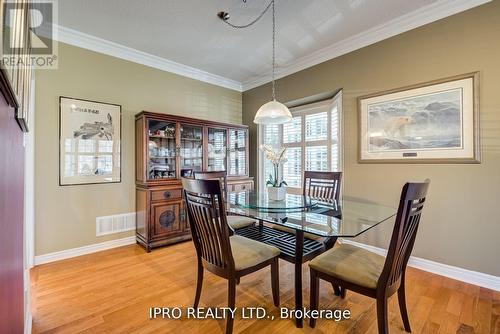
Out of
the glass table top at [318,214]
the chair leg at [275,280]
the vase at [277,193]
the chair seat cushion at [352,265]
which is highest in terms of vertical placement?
the vase at [277,193]

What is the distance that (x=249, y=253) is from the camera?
5.52 feet

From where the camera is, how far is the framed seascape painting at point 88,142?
2.70 m

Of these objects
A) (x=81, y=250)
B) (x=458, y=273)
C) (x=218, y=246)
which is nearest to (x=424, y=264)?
(x=458, y=273)

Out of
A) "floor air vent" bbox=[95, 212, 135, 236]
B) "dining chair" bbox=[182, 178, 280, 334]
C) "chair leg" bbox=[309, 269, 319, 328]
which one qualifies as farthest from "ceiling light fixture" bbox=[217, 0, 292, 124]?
"floor air vent" bbox=[95, 212, 135, 236]

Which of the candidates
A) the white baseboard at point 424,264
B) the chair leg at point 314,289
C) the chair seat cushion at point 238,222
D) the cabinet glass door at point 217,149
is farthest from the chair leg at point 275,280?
the cabinet glass door at point 217,149

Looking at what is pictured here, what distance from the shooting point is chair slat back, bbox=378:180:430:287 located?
1224 millimetres

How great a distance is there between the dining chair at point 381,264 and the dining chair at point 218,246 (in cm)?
39

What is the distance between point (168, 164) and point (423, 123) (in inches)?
124

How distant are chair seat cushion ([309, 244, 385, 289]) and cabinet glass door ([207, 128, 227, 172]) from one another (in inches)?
97.6

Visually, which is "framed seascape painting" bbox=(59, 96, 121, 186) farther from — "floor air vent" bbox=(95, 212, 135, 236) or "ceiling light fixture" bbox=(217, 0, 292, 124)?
"ceiling light fixture" bbox=(217, 0, 292, 124)

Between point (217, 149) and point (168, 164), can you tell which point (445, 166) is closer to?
point (217, 149)

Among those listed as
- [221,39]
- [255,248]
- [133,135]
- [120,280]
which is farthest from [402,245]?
[133,135]

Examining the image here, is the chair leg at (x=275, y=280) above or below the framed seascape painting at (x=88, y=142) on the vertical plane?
below

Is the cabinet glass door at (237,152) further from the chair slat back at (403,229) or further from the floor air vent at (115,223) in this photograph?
the chair slat back at (403,229)
